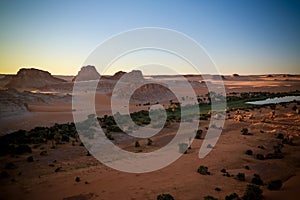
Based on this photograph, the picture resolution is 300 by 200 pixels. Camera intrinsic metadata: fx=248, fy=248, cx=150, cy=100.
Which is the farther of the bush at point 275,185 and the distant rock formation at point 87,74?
the distant rock formation at point 87,74

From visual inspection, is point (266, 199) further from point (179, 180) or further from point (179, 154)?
point (179, 154)

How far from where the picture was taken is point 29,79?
66.6 metres

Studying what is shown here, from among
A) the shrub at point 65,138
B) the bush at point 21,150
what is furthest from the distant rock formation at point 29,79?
the bush at point 21,150

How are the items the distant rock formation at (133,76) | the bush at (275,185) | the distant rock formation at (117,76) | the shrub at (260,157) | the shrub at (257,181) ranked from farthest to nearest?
the distant rock formation at (117,76)
the distant rock formation at (133,76)
the shrub at (260,157)
the shrub at (257,181)
the bush at (275,185)

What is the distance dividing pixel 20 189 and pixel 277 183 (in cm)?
985

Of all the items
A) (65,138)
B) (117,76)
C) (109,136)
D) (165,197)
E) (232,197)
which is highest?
(117,76)

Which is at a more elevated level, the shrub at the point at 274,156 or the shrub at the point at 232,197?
the shrub at the point at 232,197

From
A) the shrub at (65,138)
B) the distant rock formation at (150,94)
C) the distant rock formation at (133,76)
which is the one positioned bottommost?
the shrub at (65,138)

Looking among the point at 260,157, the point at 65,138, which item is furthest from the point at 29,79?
the point at 260,157

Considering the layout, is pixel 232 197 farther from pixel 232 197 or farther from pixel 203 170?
pixel 203 170

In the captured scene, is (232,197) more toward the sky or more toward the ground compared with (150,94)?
more toward the ground

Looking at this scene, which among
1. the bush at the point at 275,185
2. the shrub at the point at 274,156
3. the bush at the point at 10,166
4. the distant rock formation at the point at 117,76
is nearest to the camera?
the bush at the point at 275,185

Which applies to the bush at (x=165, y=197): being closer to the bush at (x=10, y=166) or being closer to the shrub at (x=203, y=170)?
the shrub at (x=203, y=170)

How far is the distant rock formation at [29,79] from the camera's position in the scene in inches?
2497
